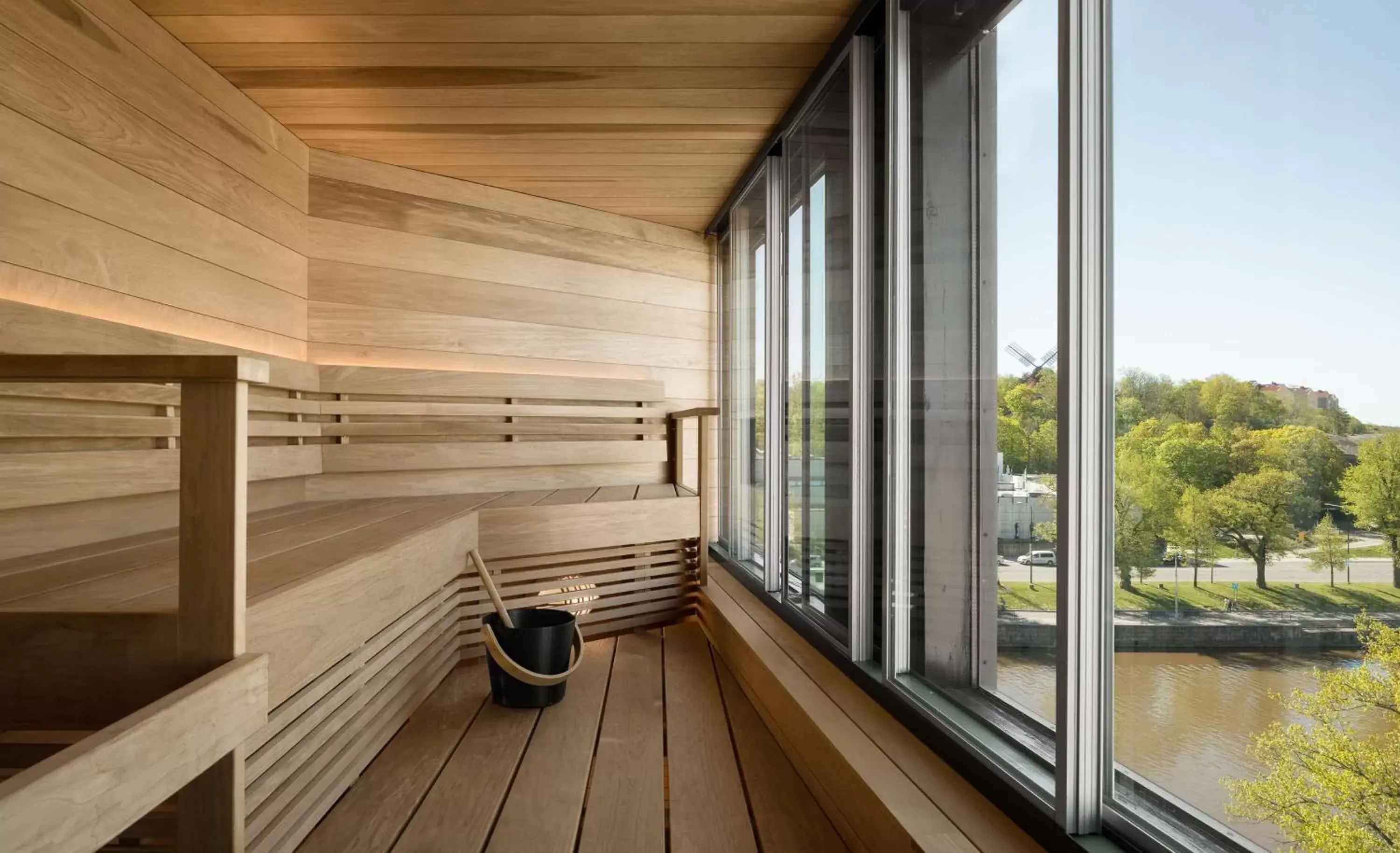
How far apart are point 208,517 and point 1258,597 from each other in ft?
4.02

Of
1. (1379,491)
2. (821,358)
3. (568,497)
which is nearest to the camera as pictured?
(1379,491)

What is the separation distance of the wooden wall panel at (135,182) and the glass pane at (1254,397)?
206cm

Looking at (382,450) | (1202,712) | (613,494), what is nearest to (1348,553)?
(1202,712)

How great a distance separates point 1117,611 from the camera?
1101mm

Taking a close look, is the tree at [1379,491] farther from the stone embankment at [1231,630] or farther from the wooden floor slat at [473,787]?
the wooden floor slat at [473,787]

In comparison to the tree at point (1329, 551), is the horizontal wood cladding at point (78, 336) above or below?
above

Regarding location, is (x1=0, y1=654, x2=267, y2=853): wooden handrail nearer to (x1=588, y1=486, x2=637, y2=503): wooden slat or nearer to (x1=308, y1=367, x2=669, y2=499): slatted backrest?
(x1=588, y1=486, x2=637, y2=503): wooden slat

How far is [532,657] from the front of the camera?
2.31 m

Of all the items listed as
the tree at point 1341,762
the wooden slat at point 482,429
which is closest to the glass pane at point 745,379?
the wooden slat at point 482,429

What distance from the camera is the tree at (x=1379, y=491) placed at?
29.0 inches

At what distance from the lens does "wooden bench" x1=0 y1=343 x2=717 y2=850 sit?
1.20 metres

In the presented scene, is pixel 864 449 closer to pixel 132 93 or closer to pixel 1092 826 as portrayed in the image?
pixel 1092 826

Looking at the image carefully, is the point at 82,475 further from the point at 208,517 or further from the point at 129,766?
the point at 129,766

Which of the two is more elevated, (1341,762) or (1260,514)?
(1260,514)
